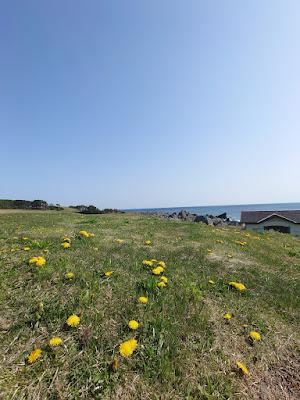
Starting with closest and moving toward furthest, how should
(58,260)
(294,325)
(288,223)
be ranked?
(294,325) < (58,260) < (288,223)

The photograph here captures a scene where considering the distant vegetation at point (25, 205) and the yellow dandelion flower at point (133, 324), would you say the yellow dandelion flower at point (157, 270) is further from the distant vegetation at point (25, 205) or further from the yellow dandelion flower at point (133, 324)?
the distant vegetation at point (25, 205)

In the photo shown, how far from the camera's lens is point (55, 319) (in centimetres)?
392

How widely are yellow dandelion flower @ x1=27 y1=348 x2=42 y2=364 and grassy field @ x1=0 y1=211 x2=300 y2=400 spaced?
2.1 inches

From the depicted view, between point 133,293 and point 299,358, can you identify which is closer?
point 299,358

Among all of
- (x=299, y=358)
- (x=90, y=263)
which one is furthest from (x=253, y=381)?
(x=90, y=263)

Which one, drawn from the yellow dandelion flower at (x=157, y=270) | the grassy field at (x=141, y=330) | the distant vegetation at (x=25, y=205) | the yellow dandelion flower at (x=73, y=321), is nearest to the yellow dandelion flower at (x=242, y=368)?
the grassy field at (x=141, y=330)

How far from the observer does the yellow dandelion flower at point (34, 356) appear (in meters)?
3.13

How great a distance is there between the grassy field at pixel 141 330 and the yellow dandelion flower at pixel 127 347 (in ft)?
0.32

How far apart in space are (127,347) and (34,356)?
118 cm

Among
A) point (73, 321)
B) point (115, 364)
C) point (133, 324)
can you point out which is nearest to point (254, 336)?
point (133, 324)

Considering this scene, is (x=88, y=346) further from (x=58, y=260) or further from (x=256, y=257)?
(x=256, y=257)

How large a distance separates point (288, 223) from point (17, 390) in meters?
44.2

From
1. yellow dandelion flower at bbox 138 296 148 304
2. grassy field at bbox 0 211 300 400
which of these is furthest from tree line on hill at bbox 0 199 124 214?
yellow dandelion flower at bbox 138 296 148 304

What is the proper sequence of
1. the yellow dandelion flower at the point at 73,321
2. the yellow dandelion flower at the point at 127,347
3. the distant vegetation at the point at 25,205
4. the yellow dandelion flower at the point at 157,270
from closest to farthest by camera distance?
the yellow dandelion flower at the point at 127,347 → the yellow dandelion flower at the point at 73,321 → the yellow dandelion flower at the point at 157,270 → the distant vegetation at the point at 25,205
